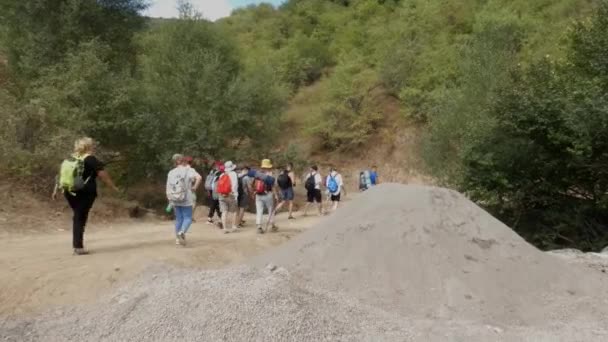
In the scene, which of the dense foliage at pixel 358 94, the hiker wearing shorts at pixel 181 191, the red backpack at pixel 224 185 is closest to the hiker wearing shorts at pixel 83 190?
the hiker wearing shorts at pixel 181 191

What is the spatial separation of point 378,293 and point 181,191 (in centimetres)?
428

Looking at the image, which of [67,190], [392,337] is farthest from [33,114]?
[392,337]

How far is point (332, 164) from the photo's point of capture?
122 feet

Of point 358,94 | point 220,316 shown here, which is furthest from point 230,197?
point 358,94

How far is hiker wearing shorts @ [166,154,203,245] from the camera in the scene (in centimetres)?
964

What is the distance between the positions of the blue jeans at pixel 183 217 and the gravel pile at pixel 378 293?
226 centimetres

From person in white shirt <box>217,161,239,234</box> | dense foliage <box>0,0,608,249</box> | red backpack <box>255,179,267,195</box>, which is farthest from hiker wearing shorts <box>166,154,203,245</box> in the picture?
dense foliage <box>0,0,608,249</box>

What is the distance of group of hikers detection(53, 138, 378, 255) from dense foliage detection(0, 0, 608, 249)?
4639 millimetres

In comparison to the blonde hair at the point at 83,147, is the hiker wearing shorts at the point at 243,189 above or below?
below

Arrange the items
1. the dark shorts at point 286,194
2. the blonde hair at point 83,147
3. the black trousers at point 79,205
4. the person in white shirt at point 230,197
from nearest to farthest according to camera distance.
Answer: the black trousers at point 79,205 → the blonde hair at point 83,147 → the person in white shirt at point 230,197 → the dark shorts at point 286,194

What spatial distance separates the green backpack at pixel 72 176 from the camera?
852 centimetres

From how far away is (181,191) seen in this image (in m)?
9.67

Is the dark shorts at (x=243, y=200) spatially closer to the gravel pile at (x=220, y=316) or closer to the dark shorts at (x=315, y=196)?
the dark shorts at (x=315, y=196)

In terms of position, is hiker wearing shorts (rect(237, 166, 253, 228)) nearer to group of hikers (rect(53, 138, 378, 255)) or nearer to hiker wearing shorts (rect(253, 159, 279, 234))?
group of hikers (rect(53, 138, 378, 255))
